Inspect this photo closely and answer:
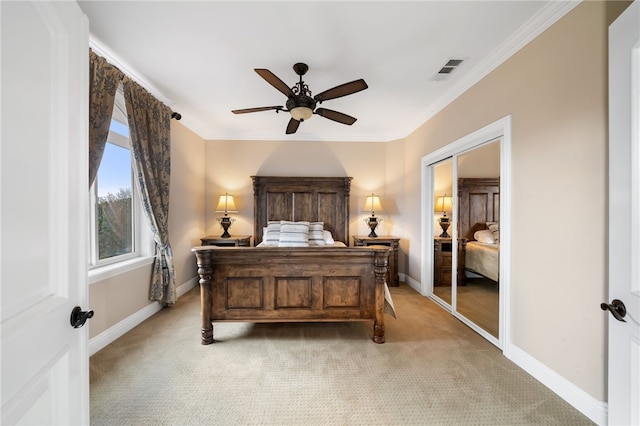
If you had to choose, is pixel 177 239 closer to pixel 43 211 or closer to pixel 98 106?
pixel 98 106

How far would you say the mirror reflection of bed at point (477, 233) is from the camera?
2527 mm

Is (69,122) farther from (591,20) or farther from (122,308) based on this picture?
(591,20)

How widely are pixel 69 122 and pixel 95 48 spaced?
6.74ft

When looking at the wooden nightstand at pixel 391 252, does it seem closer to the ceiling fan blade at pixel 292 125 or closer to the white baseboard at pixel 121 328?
the ceiling fan blade at pixel 292 125

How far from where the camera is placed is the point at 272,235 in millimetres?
4184

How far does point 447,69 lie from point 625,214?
2.11 meters

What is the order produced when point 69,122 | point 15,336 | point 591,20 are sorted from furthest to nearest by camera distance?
point 591,20 → point 69,122 → point 15,336

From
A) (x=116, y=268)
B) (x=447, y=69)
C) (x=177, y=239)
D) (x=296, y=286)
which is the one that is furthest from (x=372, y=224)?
(x=116, y=268)

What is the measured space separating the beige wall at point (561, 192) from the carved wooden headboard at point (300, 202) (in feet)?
9.06

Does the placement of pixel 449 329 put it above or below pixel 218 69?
below

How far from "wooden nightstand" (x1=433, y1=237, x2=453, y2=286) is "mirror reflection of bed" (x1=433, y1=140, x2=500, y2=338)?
0.51ft

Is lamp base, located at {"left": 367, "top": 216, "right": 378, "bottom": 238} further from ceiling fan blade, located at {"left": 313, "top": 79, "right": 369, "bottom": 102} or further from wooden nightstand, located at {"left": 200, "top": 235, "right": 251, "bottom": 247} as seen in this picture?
ceiling fan blade, located at {"left": 313, "top": 79, "right": 369, "bottom": 102}

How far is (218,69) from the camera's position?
2.60 metres

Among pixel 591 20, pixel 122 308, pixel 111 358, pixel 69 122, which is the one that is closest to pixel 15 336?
pixel 69 122
